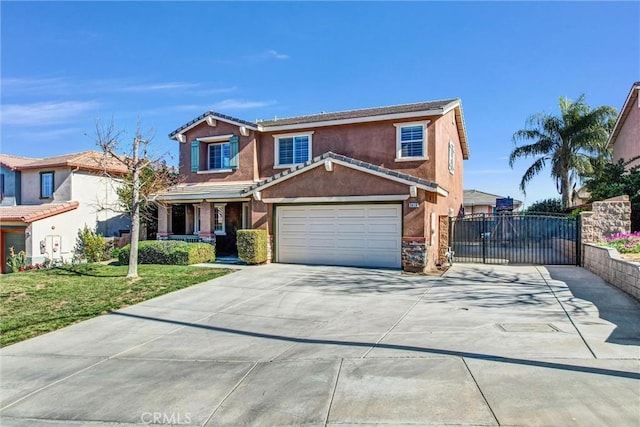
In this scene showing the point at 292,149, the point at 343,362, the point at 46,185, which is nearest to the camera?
the point at 343,362

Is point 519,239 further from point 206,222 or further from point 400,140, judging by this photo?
point 206,222

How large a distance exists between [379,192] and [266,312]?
7182 millimetres

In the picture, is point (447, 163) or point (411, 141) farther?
point (447, 163)

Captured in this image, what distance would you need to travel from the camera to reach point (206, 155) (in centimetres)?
2172

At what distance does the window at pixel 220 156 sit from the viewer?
21.0m

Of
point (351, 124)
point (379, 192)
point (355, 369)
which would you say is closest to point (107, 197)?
point (351, 124)

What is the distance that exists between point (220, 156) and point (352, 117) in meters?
7.31

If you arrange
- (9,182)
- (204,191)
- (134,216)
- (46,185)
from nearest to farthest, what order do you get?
(134,216)
(204,191)
(46,185)
(9,182)

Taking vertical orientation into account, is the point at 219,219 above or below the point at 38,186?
below

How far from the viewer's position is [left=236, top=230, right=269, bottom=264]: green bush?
16.3 meters

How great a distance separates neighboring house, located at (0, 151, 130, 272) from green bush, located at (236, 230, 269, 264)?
8.24 meters

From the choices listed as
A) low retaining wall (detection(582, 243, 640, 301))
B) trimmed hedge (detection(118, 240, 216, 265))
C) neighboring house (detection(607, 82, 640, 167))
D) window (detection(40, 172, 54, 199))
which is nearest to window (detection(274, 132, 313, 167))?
trimmed hedge (detection(118, 240, 216, 265))

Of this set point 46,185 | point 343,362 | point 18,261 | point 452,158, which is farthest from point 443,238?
point 46,185

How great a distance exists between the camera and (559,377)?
516cm
